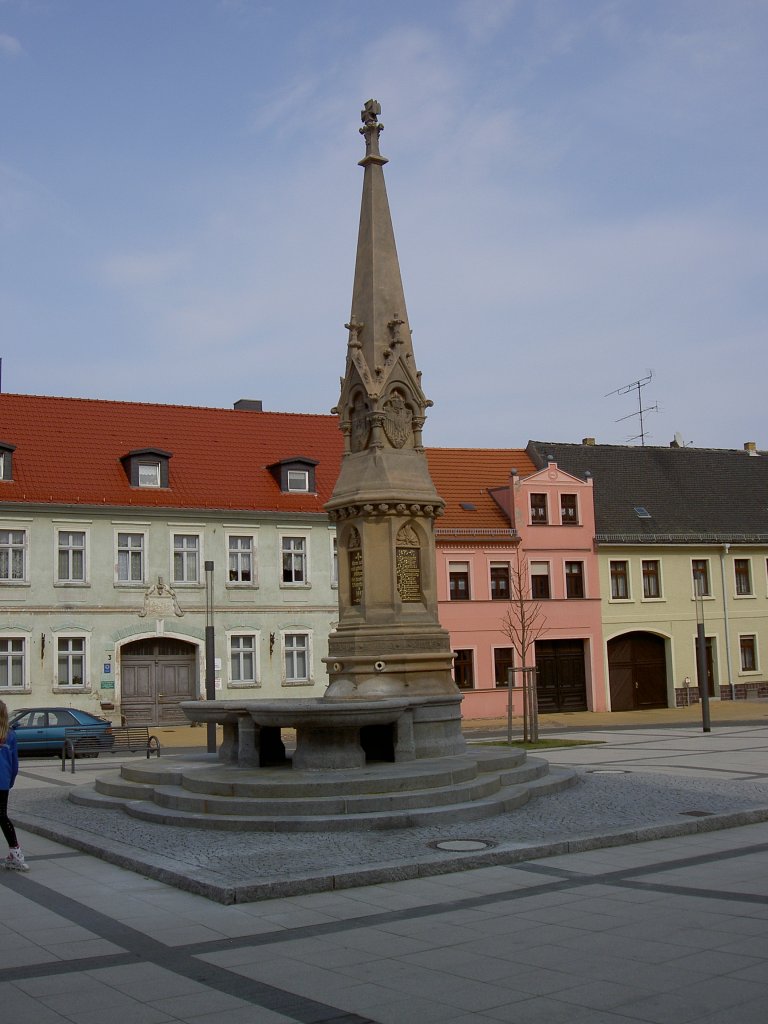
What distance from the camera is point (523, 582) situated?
40312mm

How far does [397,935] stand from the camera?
24.5 feet

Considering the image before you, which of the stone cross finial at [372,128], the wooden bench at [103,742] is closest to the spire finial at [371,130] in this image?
the stone cross finial at [372,128]

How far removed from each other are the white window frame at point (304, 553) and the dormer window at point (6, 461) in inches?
→ 356

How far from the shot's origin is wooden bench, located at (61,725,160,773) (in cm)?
2153

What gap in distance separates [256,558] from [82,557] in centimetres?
577

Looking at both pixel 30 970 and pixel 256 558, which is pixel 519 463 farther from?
pixel 30 970

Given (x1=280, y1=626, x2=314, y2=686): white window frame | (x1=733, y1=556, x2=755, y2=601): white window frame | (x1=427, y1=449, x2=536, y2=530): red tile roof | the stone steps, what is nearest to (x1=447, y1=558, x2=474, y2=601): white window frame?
(x1=427, y1=449, x2=536, y2=530): red tile roof

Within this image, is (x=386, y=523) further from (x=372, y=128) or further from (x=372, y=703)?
(x=372, y=128)

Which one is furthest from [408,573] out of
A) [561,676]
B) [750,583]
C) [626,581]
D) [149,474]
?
[750,583]

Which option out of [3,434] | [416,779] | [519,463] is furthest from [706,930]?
[519,463]

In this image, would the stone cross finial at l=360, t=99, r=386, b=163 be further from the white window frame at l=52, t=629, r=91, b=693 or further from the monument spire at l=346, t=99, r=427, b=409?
the white window frame at l=52, t=629, r=91, b=693

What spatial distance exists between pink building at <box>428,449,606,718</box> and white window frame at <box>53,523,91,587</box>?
490 inches

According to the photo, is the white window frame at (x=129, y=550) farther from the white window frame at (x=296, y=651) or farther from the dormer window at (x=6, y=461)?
the white window frame at (x=296, y=651)

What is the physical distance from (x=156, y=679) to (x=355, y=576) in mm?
20804
